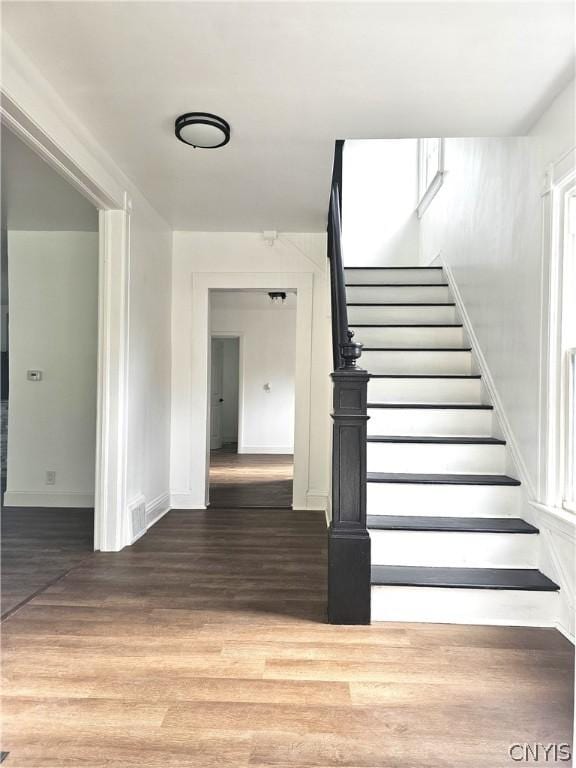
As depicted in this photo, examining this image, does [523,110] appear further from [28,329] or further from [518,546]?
[28,329]

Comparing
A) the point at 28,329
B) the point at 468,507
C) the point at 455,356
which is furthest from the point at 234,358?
the point at 468,507

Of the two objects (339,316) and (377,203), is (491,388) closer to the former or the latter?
(339,316)

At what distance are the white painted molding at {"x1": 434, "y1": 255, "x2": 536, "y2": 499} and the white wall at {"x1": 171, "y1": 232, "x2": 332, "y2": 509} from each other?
1.08m

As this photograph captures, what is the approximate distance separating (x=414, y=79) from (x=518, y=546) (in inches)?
85.4

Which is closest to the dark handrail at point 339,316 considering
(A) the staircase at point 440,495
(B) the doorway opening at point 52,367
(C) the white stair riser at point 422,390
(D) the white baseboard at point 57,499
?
(A) the staircase at point 440,495

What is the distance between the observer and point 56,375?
4.54m

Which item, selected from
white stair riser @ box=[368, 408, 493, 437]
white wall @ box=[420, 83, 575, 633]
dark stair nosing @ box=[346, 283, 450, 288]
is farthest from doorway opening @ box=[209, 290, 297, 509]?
white stair riser @ box=[368, 408, 493, 437]

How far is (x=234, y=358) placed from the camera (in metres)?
10.2

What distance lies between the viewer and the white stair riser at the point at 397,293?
4250mm

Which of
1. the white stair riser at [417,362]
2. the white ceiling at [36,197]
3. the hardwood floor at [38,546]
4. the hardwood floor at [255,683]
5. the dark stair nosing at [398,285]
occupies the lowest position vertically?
the hardwood floor at [38,546]

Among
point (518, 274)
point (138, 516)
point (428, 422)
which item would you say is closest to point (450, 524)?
point (428, 422)

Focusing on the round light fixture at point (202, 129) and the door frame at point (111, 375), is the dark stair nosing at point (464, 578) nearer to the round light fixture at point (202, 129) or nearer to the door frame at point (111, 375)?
the door frame at point (111, 375)

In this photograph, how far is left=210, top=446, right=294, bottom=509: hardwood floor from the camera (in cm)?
480

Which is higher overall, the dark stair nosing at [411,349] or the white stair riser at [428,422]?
the dark stair nosing at [411,349]
